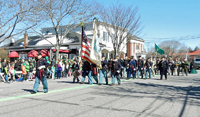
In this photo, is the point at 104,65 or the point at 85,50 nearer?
the point at 85,50

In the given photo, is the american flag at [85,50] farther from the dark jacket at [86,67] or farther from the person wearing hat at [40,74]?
the person wearing hat at [40,74]

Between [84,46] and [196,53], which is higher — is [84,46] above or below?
below

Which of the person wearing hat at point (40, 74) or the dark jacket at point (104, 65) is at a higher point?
the dark jacket at point (104, 65)

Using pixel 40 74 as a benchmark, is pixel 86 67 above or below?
above

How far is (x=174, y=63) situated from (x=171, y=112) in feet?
55.0

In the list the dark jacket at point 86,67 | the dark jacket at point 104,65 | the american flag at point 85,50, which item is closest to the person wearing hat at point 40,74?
the american flag at point 85,50

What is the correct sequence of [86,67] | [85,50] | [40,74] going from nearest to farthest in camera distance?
[40,74] < [85,50] < [86,67]

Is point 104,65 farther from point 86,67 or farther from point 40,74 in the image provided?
point 40,74

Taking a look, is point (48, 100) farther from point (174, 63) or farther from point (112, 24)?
point (112, 24)

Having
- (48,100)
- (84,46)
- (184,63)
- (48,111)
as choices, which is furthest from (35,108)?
(184,63)

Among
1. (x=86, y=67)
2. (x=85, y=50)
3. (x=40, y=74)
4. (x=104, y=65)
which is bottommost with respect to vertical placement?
(x=40, y=74)

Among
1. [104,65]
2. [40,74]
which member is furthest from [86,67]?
[40,74]

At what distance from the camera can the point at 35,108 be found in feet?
20.8

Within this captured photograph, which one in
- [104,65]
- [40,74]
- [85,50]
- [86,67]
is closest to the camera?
[40,74]
